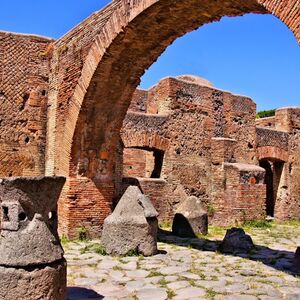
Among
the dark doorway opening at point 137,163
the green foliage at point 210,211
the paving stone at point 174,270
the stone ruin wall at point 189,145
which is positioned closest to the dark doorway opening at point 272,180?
the stone ruin wall at point 189,145

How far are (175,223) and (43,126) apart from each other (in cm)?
387

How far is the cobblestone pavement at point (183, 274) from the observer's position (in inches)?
185

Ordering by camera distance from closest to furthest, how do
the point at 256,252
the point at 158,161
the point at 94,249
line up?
the point at 94,249, the point at 256,252, the point at 158,161

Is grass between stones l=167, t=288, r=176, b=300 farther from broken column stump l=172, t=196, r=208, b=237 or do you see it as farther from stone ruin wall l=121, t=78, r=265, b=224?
stone ruin wall l=121, t=78, r=265, b=224

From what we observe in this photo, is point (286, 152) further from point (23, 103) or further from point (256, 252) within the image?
point (23, 103)

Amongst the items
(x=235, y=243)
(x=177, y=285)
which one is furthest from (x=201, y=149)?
(x=177, y=285)

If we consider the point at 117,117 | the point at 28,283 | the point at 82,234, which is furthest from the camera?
the point at 117,117

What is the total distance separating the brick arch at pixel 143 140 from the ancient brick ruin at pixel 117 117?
28 millimetres

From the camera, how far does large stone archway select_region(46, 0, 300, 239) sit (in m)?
7.30

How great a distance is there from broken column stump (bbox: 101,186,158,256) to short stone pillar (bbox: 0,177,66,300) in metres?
2.92

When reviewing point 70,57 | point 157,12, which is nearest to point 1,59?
point 70,57

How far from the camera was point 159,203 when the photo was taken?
11188 millimetres

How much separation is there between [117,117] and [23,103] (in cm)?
235

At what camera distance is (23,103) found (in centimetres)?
967
